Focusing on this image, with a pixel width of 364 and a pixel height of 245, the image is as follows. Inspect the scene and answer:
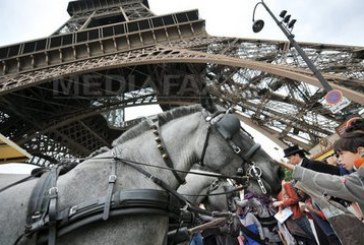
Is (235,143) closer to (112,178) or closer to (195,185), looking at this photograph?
(112,178)

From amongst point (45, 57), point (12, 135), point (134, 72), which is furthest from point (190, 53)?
point (12, 135)

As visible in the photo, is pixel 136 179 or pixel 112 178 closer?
pixel 112 178

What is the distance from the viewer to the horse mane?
2.78 m

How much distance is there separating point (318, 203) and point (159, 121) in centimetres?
199

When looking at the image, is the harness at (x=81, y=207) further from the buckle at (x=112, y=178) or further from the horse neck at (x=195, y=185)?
the horse neck at (x=195, y=185)

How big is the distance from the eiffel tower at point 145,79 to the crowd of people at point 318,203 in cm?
551

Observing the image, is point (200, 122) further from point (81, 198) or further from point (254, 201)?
point (254, 201)

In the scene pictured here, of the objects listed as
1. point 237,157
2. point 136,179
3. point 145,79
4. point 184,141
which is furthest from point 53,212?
point 145,79

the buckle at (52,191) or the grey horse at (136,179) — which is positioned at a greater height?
the buckle at (52,191)

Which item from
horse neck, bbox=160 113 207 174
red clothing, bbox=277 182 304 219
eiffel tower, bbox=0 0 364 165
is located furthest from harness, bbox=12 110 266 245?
eiffel tower, bbox=0 0 364 165

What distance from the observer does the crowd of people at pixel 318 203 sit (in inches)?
106

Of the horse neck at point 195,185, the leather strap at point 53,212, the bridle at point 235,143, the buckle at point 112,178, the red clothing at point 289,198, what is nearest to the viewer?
the leather strap at point 53,212

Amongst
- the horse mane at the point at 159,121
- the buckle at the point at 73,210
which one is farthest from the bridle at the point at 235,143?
the buckle at the point at 73,210

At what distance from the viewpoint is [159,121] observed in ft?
9.34
